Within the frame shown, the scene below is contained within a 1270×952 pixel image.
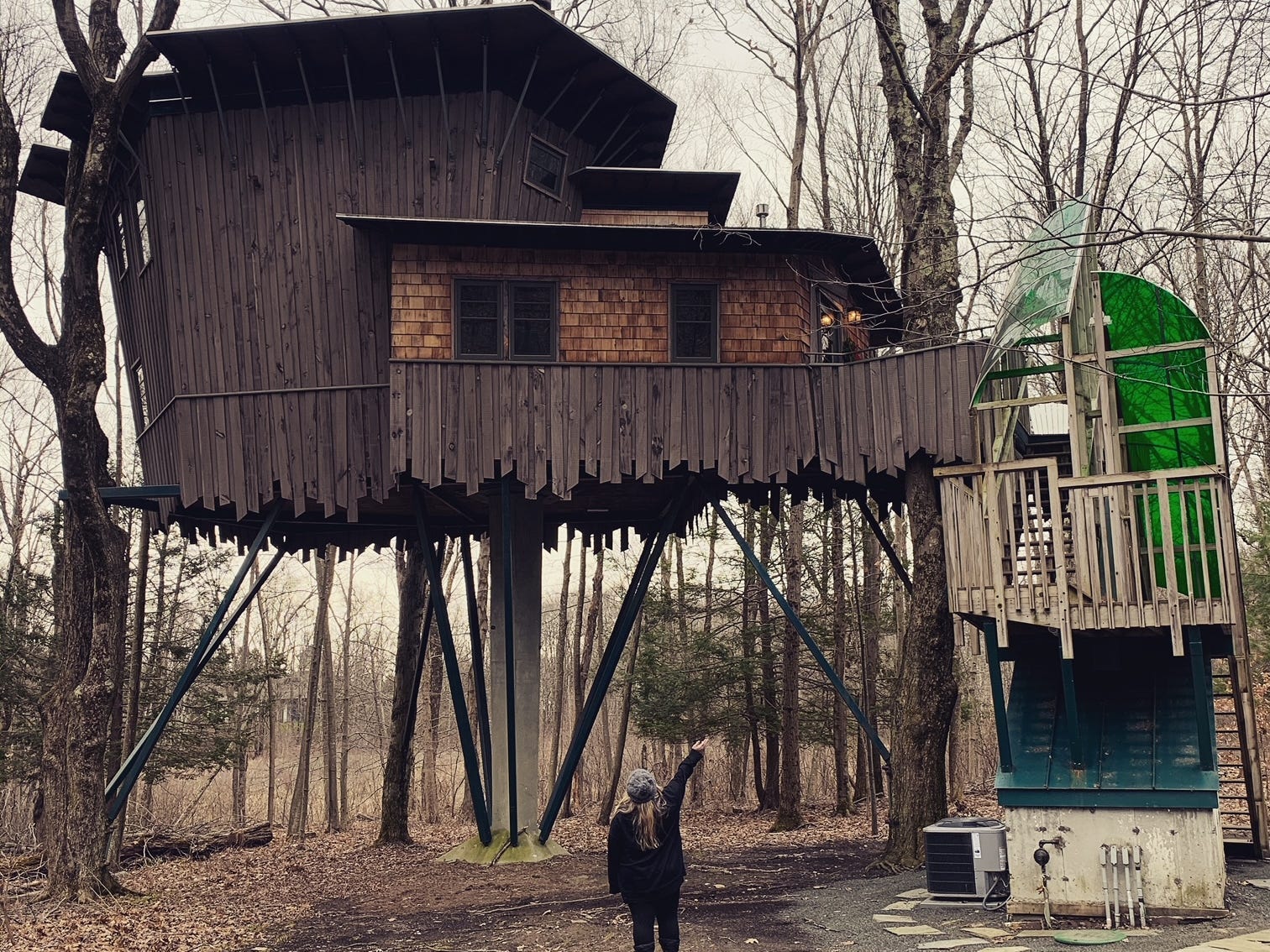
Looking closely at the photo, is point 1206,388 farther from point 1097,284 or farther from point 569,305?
point 569,305

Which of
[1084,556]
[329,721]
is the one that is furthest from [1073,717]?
[329,721]

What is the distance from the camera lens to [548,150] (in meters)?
19.8

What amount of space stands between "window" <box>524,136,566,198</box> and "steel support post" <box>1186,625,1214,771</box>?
11.8 metres

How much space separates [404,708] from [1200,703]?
15.9m

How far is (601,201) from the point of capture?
2052 cm

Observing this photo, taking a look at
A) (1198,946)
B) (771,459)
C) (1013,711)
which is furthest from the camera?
(771,459)

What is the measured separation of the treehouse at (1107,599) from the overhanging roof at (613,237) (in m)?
2.91

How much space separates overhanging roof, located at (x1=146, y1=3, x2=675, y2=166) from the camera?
17.4m

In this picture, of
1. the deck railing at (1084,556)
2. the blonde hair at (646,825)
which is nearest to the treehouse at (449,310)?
the deck railing at (1084,556)

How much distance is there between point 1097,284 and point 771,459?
16.7 ft

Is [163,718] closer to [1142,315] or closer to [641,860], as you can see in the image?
[641,860]

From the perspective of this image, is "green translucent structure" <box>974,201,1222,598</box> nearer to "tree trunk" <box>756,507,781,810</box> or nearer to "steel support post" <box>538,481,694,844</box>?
"steel support post" <box>538,481,694,844</box>

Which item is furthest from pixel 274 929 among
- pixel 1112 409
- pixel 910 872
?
pixel 1112 409

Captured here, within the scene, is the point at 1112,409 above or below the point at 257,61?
below
